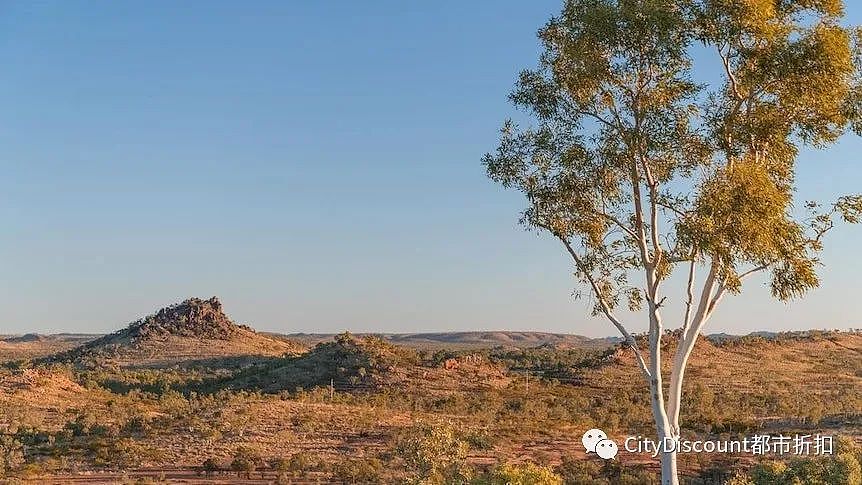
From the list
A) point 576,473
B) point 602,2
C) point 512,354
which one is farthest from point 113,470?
point 512,354

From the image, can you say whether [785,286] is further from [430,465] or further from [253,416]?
[253,416]

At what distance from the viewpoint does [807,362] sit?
2382 inches

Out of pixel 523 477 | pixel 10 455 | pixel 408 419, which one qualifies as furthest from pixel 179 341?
pixel 523 477

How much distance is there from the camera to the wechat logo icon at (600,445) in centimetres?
2225

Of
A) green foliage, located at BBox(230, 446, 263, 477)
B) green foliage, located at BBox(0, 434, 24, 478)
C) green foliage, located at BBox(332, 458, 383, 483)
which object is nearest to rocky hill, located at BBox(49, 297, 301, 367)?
green foliage, located at BBox(0, 434, 24, 478)

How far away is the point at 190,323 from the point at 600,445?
7022cm

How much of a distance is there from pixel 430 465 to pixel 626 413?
75.1 ft

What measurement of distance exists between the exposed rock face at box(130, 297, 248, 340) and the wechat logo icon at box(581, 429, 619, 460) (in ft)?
216

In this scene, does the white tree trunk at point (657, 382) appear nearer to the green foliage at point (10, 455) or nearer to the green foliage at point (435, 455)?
the green foliage at point (435, 455)

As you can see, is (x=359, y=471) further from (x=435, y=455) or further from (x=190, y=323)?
(x=190, y=323)

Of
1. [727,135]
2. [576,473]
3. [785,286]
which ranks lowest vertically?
[576,473]

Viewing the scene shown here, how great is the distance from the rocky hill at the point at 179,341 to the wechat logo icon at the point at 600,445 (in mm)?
53549

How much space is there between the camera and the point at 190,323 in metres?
84.7

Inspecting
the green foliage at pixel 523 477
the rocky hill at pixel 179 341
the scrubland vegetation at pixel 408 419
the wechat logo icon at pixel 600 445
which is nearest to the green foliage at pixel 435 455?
the scrubland vegetation at pixel 408 419
